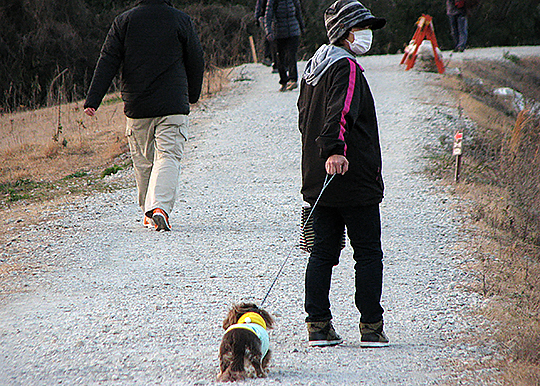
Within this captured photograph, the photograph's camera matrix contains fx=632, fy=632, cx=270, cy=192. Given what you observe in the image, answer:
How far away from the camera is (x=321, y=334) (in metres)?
3.49

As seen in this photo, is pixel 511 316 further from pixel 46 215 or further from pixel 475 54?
pixel 475 54

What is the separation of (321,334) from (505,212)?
344 centimetres

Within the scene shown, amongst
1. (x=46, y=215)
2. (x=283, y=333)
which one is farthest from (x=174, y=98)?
(x=283, y=333)

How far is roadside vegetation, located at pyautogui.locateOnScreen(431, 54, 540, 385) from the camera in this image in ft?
11.7

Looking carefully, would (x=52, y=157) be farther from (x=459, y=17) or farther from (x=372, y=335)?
(x=459, y=17)

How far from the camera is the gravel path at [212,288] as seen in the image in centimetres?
326

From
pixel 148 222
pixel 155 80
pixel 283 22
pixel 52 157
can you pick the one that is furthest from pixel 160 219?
pixel 283 22

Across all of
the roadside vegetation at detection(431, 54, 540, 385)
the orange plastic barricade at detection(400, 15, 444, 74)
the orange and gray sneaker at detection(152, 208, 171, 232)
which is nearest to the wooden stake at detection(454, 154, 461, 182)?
the roadside vegetation at detection(431, 54, 540, 385)

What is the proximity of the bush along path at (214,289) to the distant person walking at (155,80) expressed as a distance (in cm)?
51

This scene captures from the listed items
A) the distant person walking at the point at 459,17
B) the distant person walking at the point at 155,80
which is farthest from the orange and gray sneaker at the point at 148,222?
the distant person walking at the point at 459,17

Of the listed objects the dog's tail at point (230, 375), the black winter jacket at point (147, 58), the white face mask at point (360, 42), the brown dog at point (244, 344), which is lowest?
the dog's tail at point (230, 375)

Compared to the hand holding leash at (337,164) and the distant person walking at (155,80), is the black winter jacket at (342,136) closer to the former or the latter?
the hand holding leash at (337,164)

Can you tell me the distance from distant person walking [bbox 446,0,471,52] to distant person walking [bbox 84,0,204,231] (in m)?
12.6

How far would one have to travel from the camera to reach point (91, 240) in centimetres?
561
